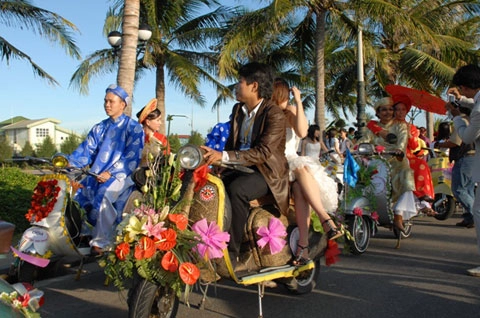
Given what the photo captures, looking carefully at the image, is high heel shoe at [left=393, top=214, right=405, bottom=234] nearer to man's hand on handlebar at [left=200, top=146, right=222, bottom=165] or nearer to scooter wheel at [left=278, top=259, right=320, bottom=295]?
scooter wheel at [left=278, top=259, right=320, bottom=295]

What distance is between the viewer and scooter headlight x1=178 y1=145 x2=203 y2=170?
3547 mm

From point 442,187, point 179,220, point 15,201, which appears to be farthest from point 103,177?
point 442,187

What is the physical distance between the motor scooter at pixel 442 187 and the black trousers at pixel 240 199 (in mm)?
6575

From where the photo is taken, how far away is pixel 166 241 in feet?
10.8

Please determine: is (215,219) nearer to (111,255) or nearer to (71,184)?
(111,255)

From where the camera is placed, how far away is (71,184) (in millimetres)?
5016

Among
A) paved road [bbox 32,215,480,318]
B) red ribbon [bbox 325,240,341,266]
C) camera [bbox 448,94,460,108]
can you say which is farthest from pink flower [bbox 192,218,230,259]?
camera [bbox 448,94,460,108]

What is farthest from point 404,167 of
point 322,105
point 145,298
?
point 322,105

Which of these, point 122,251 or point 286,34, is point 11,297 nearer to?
point 122,251

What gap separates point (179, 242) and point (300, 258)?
1.40 meters

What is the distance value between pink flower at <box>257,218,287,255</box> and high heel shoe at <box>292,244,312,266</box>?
0.30m

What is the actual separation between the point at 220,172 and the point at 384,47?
23.0 meters

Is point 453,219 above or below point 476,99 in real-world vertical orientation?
below

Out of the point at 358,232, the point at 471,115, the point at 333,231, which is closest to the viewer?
the point at 471,115
